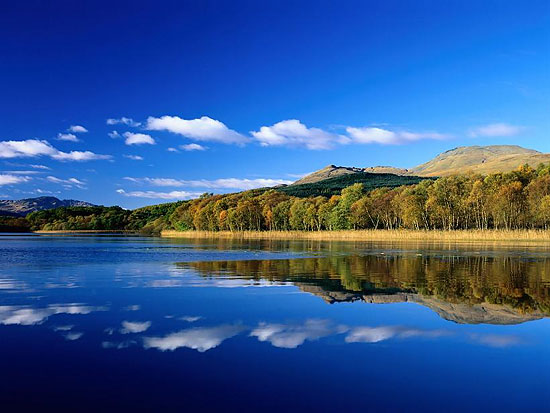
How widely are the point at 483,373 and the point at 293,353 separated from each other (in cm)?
347

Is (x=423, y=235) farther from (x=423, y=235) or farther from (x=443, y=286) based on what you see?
(x=443, y=286)

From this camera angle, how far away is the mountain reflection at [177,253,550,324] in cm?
1436

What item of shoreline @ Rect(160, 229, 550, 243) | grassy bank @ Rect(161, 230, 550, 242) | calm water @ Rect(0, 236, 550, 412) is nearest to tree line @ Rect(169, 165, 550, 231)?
shoreline @ Rect(160, 229, 550, 243)

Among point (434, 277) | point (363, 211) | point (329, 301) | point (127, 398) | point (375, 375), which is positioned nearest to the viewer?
point (127, 398)

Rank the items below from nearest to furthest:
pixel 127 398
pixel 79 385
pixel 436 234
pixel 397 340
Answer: pixel 127 398
pixel 79 385
pixel 397 340
pixel 436 234

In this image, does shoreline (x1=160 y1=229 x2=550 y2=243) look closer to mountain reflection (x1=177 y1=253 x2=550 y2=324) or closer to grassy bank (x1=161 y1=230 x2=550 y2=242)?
grassy bank (x1=161 y1=230 x2=550 y2=242)

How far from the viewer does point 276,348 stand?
10055mm

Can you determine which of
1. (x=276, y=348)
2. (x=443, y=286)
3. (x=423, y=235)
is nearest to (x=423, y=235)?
(x=423, y=235)

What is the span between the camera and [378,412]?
6.76m

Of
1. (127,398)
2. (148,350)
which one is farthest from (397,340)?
(127,398)

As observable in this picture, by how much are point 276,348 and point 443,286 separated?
11.8 meters

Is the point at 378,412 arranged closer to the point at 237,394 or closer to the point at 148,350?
the point at 237,394

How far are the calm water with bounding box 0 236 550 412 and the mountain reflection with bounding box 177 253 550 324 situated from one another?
0.40ft

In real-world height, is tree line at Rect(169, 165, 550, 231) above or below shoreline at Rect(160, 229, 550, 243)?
above
